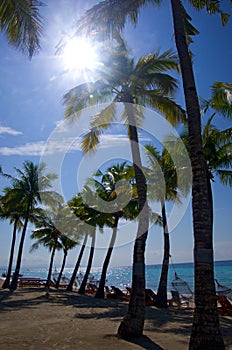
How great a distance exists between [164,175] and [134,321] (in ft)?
37.9

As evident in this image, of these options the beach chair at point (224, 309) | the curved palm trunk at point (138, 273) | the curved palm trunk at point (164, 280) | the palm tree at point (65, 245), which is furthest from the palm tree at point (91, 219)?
the curved palm trunk at point (138, 273)

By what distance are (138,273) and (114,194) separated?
14.2m

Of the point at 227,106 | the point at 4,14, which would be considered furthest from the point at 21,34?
the point at 227,106

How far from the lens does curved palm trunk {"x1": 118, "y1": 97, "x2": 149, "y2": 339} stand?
8978mm

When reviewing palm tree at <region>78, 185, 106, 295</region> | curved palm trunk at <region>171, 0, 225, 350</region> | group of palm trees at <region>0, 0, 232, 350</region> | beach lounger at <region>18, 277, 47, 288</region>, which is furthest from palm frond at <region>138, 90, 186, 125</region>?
beach lounger at <region>18, 277, 47, 288</region>

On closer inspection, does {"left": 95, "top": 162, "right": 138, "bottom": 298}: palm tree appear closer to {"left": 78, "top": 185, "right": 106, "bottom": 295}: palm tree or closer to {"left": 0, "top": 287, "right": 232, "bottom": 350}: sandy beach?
{"left": 78, "top": 185, "right": 106, "bottom": 295}: palm tree

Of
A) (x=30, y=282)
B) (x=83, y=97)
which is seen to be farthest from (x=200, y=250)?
(x=30, y=282)

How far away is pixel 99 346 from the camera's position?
26.2 feet

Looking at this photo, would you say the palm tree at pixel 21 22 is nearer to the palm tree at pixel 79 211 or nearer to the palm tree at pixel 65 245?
the palm tree at pixel 79 211

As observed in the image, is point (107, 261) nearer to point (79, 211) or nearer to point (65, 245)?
point (79, 211)

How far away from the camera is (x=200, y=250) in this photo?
6.62 metres

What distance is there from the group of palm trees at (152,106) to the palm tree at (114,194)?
7.38 m

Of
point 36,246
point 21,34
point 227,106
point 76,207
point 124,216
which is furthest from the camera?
point 36,246

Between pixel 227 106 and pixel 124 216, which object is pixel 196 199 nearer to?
pixel 227 106
